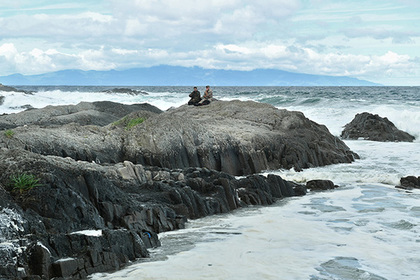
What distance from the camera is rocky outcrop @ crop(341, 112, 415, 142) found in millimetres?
28172

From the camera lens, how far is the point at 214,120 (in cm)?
2042

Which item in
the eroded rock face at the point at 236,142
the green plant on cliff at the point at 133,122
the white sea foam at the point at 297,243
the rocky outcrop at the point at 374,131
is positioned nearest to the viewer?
the white sea foam at the point at 297,243

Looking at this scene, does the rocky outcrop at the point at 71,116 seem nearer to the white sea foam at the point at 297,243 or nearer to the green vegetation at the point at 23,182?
the white sea foam at the point at 297,243

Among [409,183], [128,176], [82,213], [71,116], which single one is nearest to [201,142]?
[128,176]

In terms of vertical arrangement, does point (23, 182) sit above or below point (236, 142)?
above

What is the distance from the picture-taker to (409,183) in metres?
15.9

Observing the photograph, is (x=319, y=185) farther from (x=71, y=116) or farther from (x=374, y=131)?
(x=374, y=131)

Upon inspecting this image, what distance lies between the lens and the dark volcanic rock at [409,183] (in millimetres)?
15680

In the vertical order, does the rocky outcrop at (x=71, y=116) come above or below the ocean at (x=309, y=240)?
above

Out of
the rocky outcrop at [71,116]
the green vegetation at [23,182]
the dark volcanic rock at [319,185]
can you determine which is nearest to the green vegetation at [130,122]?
the rocky outcrop at [71,116]

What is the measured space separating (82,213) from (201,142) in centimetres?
878

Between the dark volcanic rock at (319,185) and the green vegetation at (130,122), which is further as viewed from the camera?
the green vegetation at (130,122)

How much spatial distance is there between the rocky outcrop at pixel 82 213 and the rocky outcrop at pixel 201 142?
9.10 ft

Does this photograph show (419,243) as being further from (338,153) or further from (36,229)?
(338,153)
